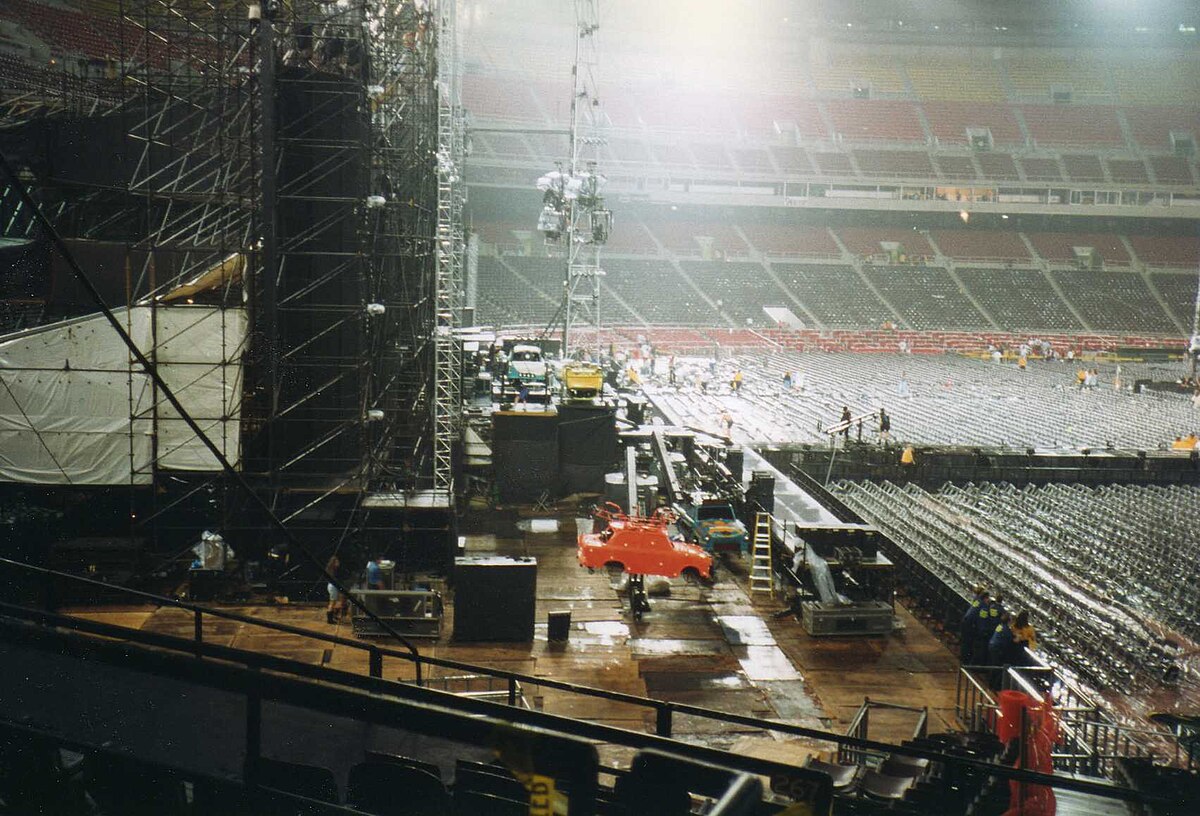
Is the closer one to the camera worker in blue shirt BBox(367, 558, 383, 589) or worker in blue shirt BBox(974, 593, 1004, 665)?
worker in blue shirt BBox(974, 593, 1004, 665)

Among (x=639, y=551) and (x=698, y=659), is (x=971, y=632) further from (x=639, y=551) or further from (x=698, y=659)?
(x=639, y=551)

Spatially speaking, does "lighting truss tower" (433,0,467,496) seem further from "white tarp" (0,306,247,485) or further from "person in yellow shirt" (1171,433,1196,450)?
"person in yellow shirt" (1171,433,1196,450)

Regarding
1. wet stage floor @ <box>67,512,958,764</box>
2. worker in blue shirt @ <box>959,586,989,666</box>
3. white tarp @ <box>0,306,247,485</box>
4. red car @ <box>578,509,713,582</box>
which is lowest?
wet stage floor @ <box>67,512,958,764</box>

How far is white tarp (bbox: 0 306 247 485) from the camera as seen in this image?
14.1 m

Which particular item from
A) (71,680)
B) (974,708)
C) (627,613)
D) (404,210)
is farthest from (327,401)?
(71,680)

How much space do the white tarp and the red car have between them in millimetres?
5447

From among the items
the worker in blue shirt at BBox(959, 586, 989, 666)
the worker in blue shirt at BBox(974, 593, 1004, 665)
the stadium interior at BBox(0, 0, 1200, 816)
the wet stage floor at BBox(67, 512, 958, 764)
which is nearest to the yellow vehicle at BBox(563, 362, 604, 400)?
the stadium interior at BBox(0, 0, 1200, 816)

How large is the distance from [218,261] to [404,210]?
5618 millimetres

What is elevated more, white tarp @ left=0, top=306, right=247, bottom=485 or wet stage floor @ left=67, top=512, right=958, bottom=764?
white tarp @ left=0, top=306, right=247, bottom=485

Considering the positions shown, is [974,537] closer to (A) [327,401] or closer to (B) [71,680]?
(A) [327,401]

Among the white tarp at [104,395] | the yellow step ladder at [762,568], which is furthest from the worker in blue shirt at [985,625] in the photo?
the white tarp at [104,395]

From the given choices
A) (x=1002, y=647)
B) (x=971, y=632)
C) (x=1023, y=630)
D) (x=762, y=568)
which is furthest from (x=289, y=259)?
(x=1023, y=630)

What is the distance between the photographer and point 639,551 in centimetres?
1366

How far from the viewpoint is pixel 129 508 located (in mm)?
14742
